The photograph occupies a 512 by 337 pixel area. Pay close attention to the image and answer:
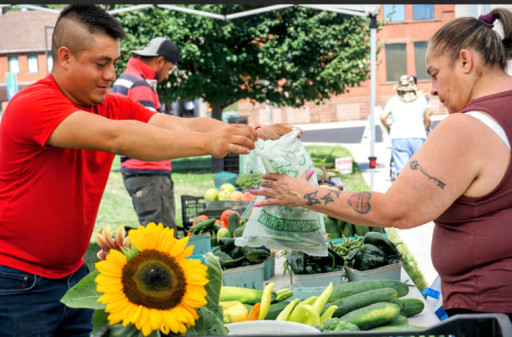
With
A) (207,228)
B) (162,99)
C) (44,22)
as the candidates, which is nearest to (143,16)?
(162,99)

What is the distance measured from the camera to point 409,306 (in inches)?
106

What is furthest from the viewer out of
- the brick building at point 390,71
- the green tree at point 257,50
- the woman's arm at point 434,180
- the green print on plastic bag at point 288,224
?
the brick building at point 390,71

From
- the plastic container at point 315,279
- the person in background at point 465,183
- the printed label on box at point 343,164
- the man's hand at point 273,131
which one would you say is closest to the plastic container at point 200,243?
the plastic container at point 315,279

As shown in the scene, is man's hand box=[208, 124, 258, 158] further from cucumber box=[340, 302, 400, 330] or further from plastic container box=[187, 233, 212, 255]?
plastic container box=[187, 233, 212, 255]

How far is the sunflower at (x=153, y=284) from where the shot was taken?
1322 millimetres

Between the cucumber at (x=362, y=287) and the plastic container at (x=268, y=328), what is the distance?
3.03ft

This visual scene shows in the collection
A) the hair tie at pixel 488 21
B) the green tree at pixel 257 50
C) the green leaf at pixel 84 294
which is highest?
the green tree at pixel 257 50

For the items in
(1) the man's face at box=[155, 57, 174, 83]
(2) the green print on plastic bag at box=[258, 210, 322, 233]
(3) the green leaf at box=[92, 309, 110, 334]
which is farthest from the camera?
(1) the man's face at box=[155, 57, 174, 83]

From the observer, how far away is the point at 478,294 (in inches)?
80.3

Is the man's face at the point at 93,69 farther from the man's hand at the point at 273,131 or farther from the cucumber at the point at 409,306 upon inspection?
the cucumber at the point at 409,306

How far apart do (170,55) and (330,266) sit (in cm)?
331

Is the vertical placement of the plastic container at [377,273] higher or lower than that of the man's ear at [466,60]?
lower

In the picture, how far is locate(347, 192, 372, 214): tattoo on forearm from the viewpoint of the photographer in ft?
6.84

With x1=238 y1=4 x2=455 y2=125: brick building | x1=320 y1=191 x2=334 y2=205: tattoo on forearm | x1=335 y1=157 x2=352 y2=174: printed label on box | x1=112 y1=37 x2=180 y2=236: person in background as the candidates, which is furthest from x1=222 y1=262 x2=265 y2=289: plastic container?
x1=238 y1=4 x2=455 y2=125: brick building
